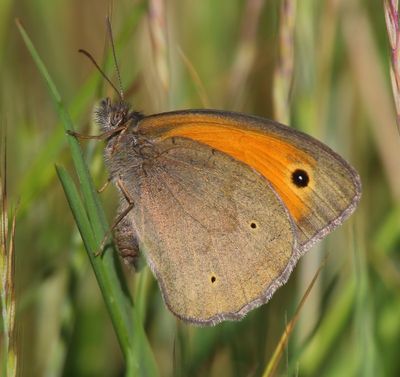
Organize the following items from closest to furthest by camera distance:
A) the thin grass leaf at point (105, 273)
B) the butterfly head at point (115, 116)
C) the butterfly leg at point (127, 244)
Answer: the thin grass leaf at point (105, 273) → the butterfly leg at point (127, 244) → the butterfly head at point (115, 116)

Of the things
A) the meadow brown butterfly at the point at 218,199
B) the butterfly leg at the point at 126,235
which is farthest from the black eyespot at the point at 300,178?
the butterfly leg at the point at 126,235

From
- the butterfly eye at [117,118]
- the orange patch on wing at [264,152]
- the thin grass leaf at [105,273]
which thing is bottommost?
the thin grass leaf at [105,273]

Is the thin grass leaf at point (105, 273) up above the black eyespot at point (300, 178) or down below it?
below

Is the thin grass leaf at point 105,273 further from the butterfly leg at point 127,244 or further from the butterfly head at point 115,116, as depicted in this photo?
the butterfly head at point 115,116

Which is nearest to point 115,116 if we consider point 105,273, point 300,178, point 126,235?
point 126,235

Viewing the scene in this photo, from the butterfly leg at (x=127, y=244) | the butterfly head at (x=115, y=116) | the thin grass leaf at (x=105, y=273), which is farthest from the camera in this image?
the butterfly head at (x=115, y=116)

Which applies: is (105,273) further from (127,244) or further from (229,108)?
(229,108)

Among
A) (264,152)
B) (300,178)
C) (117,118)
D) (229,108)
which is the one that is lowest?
(300,178)
